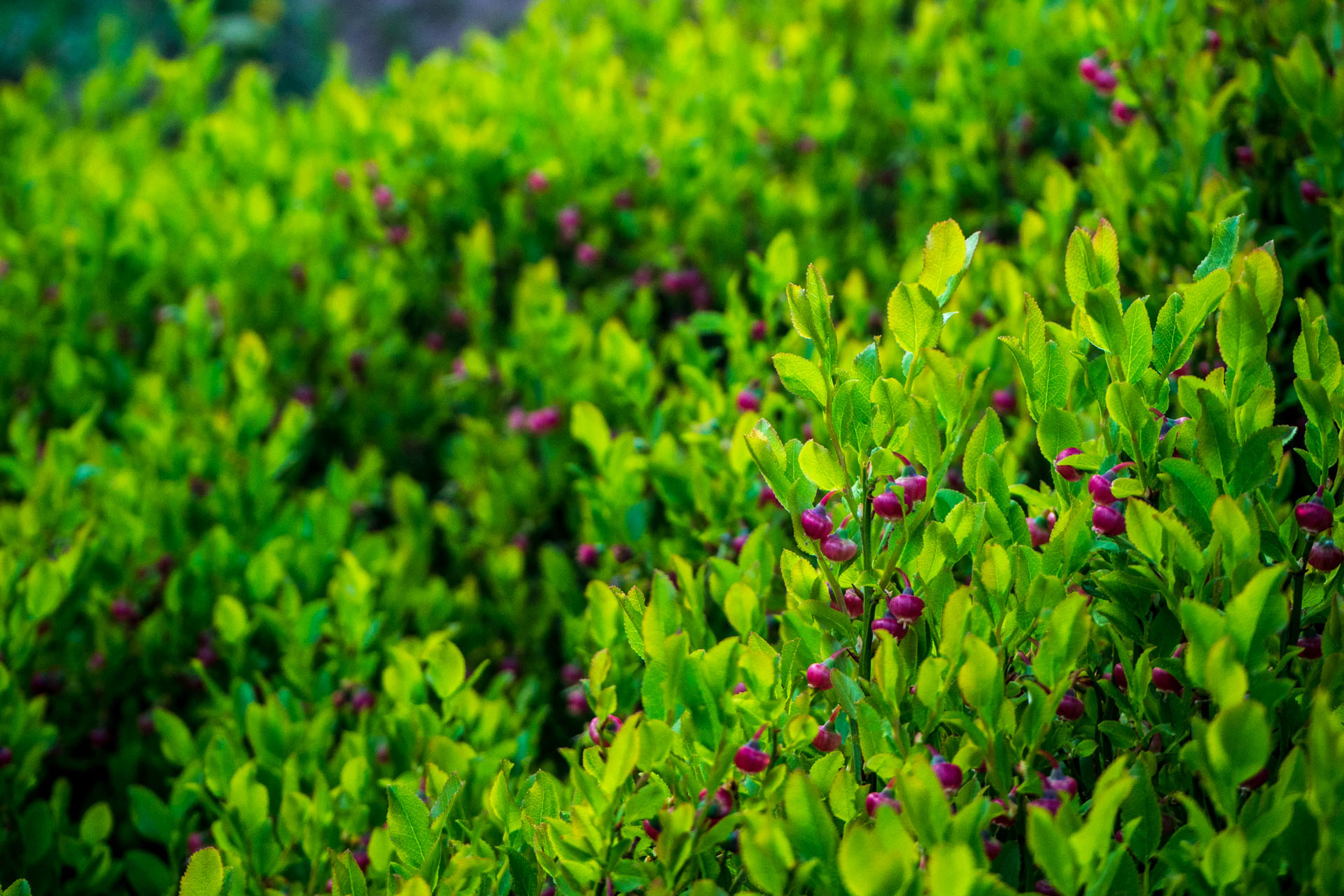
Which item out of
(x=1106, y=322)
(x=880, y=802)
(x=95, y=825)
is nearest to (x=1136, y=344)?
(x=1106, y=322)

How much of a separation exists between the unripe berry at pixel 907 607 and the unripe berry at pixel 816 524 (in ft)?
0.41

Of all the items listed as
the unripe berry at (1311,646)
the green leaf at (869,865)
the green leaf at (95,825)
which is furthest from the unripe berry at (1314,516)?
the green leaf at (95,825)

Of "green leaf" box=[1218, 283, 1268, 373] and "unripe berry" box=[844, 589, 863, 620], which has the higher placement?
"green leaf" box=[1218, 283, 1268, 373]

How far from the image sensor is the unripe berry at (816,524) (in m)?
1.36

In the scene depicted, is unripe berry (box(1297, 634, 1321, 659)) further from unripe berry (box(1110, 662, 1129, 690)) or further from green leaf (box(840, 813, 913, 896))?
green leaf (box(840, 813, 913, 896))

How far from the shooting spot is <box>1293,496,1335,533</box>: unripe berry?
1.30m

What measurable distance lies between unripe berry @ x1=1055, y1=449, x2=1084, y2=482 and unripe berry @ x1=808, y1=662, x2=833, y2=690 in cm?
41

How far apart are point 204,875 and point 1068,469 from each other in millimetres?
1267

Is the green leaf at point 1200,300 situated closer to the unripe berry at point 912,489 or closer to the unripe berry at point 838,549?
the unripe berry at point 912,489

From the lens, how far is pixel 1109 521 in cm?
138

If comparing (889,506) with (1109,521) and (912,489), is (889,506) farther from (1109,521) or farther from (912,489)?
(1109,521)

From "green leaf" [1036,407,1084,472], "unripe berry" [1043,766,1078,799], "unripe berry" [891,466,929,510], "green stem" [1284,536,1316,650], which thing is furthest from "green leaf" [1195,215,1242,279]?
"unripe berry" [1043,766,1078,799]

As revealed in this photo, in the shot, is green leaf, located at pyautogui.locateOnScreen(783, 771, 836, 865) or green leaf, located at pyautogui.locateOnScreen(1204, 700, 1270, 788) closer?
green leaf, located at pyautogui.locateOnScreen(1204, 700, 1270, 788)

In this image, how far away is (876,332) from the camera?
2.80 meters
